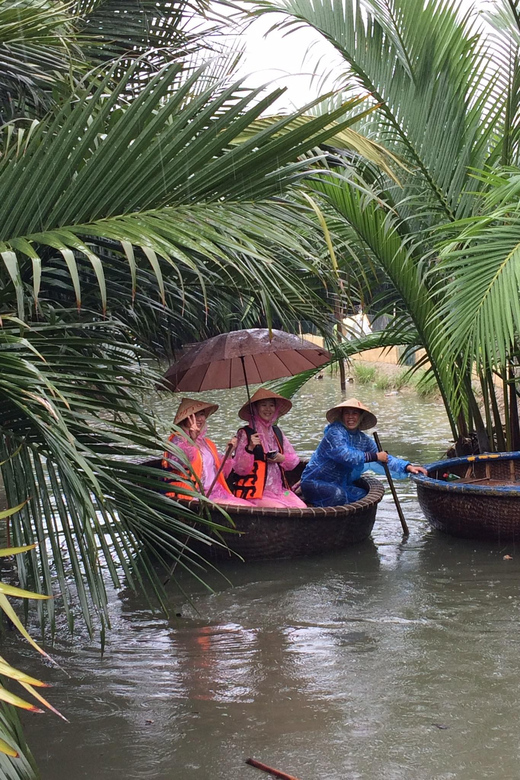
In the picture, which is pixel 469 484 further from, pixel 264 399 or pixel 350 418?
pixel 264 399

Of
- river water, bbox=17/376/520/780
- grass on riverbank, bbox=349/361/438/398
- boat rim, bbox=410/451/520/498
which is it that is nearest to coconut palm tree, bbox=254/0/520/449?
boat rim, bbox=410/451/520/498

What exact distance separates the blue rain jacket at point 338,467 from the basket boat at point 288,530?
1.30 feet

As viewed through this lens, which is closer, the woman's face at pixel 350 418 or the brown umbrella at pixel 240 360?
the brown umbrella at pixel 240 360

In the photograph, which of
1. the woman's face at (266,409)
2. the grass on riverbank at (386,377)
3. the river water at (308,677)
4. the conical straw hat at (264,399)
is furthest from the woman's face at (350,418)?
the grass on riverbank at (386,377)

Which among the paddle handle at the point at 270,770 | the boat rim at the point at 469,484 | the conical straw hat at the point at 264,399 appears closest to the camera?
the paddle handle at the point at 270,770

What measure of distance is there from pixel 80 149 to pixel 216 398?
17.4 meters

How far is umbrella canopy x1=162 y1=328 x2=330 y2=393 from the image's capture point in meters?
6.47

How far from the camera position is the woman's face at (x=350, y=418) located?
6.78 m

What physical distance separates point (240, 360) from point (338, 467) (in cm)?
120

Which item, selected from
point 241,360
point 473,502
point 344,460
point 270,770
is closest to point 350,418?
point 344,460

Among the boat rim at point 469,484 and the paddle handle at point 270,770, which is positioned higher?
the boat rim at point 469,484

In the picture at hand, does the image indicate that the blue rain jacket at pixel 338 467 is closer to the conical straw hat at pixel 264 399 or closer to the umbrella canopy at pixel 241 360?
the conical straw hat at pixel 264 399

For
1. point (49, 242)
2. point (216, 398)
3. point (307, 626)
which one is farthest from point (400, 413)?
point (49, 242)

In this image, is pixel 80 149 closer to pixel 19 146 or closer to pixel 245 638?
pixel 19 146
